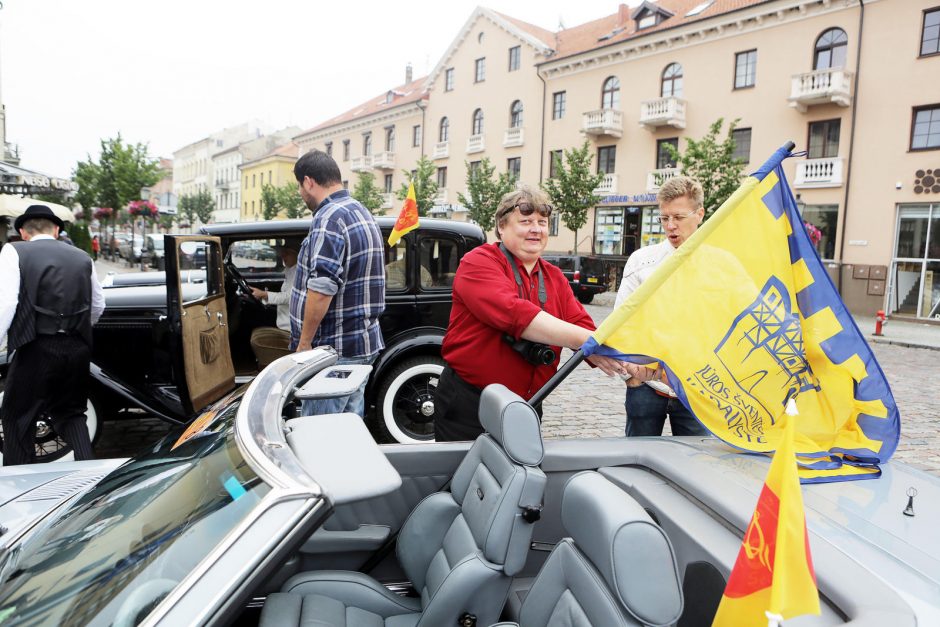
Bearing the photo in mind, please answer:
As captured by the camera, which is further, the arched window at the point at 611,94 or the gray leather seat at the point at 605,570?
the arched window at the point at 611,94

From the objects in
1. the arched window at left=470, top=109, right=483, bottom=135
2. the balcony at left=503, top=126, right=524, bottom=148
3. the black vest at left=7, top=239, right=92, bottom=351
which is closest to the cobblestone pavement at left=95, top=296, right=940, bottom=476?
the black vest at left=7, top=239, right=92, bottom=351

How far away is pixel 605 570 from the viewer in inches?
56.7

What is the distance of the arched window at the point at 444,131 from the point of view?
39.1m

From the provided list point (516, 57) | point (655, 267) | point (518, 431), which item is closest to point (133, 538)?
point (518, 431)

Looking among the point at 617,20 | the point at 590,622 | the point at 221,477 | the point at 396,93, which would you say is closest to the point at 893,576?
the point at 590,622

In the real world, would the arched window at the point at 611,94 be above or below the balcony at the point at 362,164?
above

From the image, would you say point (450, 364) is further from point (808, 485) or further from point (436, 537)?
point (808, 485)

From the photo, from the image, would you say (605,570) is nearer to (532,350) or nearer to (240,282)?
(532,350)

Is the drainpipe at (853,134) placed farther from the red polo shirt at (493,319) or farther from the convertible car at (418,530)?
the convertible car at (418,530)

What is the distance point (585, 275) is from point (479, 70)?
2078cm

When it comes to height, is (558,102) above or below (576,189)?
above

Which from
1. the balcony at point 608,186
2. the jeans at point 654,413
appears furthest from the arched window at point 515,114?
the jeans at point 654,413

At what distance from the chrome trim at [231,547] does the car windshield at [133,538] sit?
0.13ft

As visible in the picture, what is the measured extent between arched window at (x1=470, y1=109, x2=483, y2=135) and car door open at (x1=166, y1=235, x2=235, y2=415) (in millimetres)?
32656
